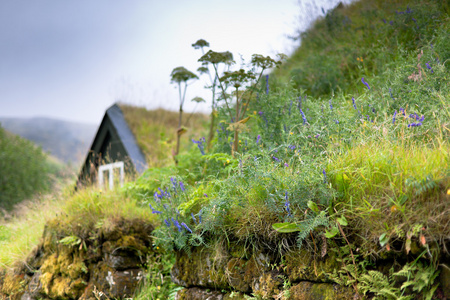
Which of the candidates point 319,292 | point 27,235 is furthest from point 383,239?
point 27,235

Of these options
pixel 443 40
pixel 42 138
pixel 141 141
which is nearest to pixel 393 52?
pixel 443 40

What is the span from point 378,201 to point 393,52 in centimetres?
407

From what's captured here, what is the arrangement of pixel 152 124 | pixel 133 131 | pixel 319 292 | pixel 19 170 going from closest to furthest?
pixel 319 292
pixel 133 131
pixel 152 124
pixel 19 170

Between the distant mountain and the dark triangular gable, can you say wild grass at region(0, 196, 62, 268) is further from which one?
the distant mountain

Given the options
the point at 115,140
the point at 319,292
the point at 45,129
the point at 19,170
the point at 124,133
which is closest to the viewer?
the point at 319,292

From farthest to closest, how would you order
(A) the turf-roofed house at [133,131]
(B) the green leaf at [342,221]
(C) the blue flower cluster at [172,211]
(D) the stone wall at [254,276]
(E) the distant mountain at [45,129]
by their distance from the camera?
(E) the distant mountain at [45,129] < (A) the turf-roofed house at [133,131] < (C) the blue flower cluster at [172,211] < (D) the stone wall at [254,276] < (B) the green leaf at [342,221]

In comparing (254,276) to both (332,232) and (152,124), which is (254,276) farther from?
(152,124)

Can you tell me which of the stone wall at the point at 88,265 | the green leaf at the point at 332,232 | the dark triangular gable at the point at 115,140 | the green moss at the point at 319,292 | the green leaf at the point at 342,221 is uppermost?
the dark triangular gable at the point at 115,140

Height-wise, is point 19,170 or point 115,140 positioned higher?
point 115,140

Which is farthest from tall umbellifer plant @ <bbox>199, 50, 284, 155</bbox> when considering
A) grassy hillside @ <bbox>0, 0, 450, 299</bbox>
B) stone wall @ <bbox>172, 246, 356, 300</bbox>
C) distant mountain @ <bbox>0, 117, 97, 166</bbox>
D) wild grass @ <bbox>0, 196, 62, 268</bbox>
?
distant mountain @ <bbox>0, 117, 97, 166</bbox>

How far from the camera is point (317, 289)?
2.65 metres

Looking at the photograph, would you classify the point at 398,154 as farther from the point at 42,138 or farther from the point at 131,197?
the point at 42,138

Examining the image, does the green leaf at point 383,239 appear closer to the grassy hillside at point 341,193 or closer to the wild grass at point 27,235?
the grassy hillside at point 341,193

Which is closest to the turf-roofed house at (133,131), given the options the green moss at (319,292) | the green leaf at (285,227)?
the green leaf at (285,227)
